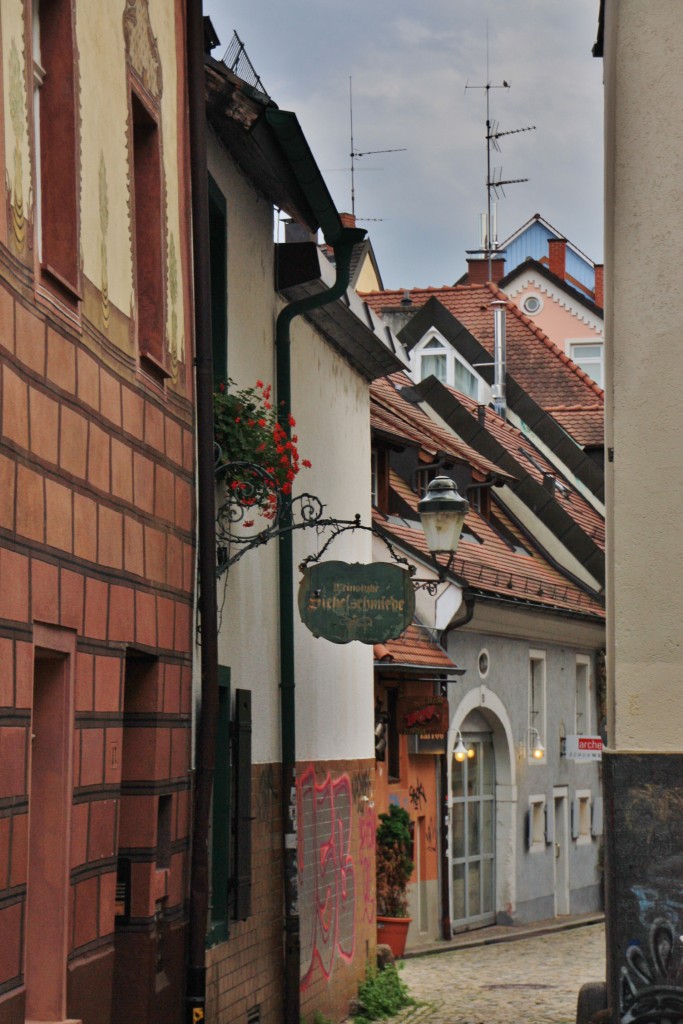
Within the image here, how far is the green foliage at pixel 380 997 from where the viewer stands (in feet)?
51.9

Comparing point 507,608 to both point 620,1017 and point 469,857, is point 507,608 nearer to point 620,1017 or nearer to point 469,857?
point 469,857

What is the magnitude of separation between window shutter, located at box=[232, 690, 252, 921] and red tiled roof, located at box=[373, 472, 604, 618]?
9.36m

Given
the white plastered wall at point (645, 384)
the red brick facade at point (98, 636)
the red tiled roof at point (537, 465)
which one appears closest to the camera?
the red brick facade at point (98, 636)

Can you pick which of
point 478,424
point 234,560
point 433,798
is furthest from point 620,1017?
point 478,424

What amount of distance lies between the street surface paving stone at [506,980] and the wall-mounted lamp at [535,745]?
9.99ft

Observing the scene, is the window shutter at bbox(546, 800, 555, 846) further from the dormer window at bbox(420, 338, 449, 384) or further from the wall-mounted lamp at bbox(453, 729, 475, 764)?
the dormer window at bbox(420, 338, 449, 384)

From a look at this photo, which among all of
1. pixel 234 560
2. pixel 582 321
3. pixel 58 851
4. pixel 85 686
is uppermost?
pixel 582 321

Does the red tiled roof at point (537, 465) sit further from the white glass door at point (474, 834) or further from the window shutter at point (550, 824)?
the white glass door at point (474, 834)

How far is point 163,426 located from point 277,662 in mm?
3823

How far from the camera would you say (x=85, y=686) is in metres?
8.50

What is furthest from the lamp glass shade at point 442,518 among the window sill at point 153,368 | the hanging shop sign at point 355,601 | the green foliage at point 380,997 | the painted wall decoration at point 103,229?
the painted wall decoration at point 103,229

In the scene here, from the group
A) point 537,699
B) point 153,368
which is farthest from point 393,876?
point 153,368

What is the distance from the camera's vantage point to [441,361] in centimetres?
3491

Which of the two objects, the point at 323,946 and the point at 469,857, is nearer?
the point at 323,946
